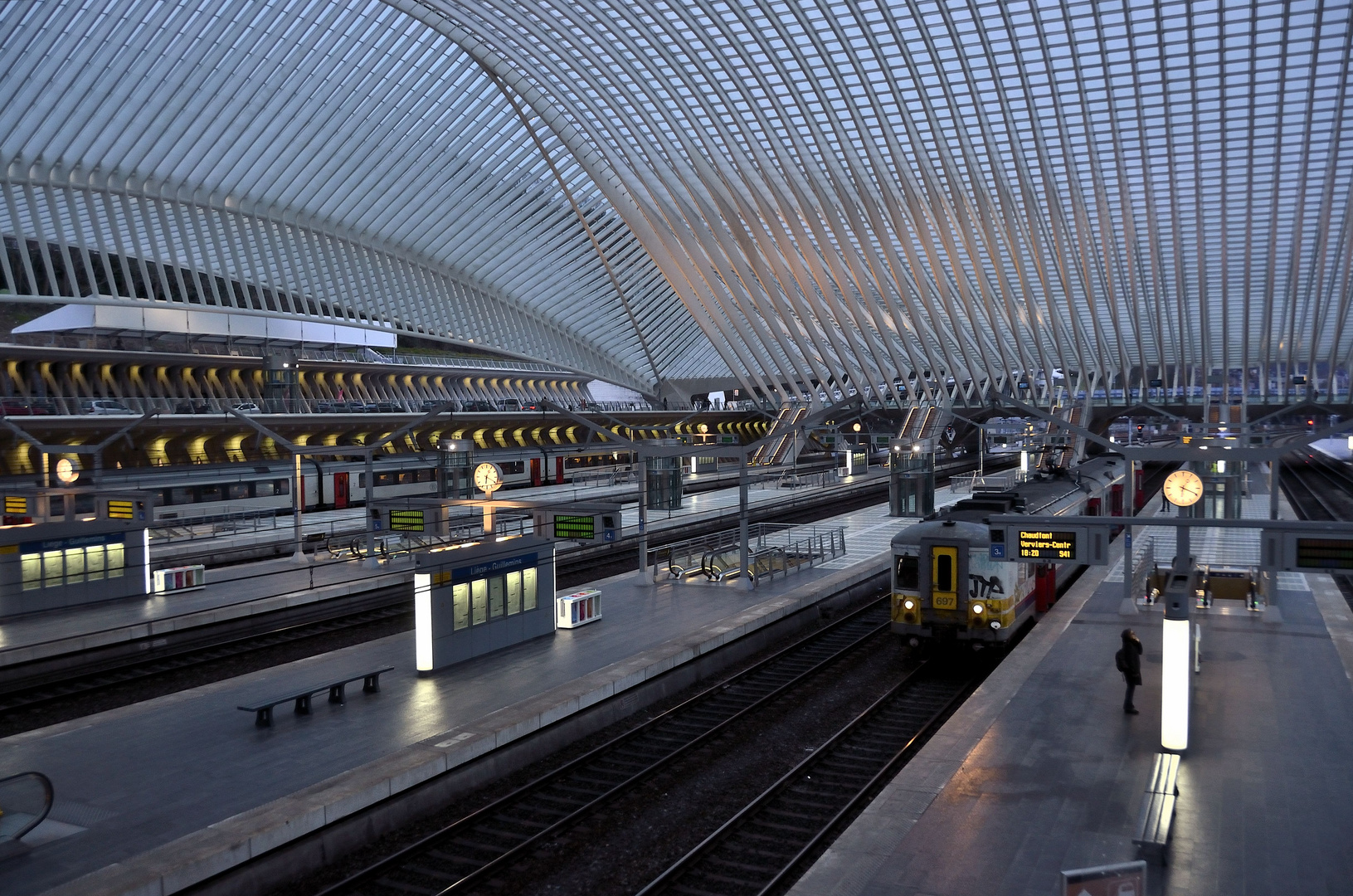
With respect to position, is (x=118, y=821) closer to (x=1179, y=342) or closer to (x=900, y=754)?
(x=900, y=754)

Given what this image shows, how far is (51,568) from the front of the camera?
66.8ft

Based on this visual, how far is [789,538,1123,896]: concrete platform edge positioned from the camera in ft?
28.8

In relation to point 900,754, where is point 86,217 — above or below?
above

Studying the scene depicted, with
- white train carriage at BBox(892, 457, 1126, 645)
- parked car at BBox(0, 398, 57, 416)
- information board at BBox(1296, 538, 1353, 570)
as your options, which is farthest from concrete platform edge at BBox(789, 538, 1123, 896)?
parked car at BBox(0, 398, 57, 416)

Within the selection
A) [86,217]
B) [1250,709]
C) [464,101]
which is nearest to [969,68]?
[464,101]

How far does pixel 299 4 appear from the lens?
32.2 metres

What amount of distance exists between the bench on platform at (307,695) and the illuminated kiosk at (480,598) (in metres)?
0.97

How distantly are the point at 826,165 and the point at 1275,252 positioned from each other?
17414mm

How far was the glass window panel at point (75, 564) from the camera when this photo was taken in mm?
20781

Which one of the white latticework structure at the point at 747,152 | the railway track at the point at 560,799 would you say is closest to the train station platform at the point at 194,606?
the railway track at the point at 560,799

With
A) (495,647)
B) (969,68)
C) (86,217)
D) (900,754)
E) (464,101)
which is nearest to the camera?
(900,754)

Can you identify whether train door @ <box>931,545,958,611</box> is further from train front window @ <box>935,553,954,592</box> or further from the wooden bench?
the wooden bench

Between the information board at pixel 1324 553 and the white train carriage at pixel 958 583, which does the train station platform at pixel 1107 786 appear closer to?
the white train carriage at pixel 958 583

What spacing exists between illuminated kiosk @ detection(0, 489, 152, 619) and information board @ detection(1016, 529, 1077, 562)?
54.9ft
